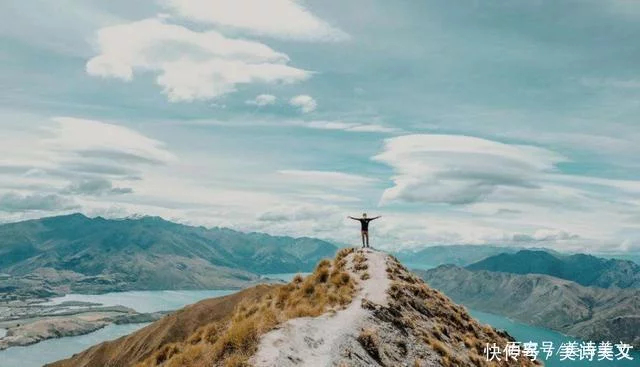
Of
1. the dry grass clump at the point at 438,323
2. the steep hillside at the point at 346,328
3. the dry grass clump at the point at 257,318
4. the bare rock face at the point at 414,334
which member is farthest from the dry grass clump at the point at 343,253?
Answer: the bare rock face at the point at 414,334

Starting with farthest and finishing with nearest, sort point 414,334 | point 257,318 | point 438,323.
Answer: point 438,323
point 414,334
point 257,318

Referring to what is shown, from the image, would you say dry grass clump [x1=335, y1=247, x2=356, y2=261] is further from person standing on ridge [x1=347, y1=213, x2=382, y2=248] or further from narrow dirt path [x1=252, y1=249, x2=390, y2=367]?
narrow dirt path [x1=252, y1=249, x2=390, y2=367]

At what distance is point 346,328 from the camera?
33062 mm

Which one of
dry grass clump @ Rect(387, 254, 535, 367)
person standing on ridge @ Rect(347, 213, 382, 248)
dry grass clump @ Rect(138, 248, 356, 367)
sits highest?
person standing on ridge @ Rect(347, 213, 382, 248)

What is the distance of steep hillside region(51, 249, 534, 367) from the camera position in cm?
2678

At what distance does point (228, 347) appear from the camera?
26562mm

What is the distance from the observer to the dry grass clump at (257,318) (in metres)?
26.4

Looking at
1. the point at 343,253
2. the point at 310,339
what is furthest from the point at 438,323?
the point at 310,339

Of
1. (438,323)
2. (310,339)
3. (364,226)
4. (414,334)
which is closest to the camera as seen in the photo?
(310,339)

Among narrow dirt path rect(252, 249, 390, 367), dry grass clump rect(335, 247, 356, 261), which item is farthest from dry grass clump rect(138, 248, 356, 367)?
narrow dirt path rect(252, 249, 390, 367)

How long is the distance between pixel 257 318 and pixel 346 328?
6221mm

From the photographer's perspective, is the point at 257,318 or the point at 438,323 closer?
the point at 257,318

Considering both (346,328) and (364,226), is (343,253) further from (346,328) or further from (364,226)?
(346,328)

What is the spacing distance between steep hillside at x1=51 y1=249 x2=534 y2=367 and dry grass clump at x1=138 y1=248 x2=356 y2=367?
6 centimetres
